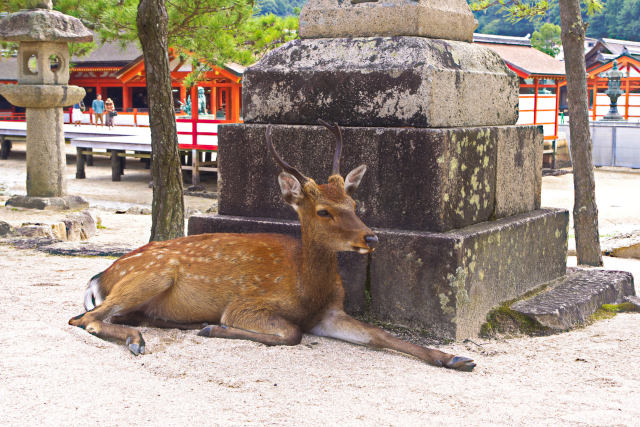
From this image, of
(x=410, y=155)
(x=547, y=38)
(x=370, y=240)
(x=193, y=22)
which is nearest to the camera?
(x=370, y=240)

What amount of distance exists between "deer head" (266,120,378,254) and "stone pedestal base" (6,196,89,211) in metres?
9.16

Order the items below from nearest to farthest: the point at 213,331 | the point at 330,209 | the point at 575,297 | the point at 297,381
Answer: the point at 297,381 → the point at 330,209 → the point at 213,331 → the point at 575,297

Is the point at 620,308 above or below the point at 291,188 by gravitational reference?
below

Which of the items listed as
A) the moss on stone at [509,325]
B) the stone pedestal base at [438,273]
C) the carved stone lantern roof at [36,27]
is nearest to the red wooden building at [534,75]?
the carved stone lantern roof at [36,27]

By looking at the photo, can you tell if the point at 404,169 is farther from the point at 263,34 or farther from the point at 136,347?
the point at 263,34

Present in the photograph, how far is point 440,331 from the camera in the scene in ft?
13.3

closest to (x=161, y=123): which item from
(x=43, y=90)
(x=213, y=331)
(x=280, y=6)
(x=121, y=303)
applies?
(x=121, y=303)

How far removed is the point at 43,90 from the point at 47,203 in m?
1.75

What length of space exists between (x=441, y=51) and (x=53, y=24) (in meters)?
9.33

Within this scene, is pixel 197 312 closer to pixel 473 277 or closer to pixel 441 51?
pixel 473 277

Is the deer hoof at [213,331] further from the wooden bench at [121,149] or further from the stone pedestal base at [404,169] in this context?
the wooden bench at [121,149]

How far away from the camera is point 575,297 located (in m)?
4.68

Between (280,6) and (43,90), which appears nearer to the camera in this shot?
(43,90)

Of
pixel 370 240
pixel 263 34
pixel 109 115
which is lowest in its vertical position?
pixel 370 240
